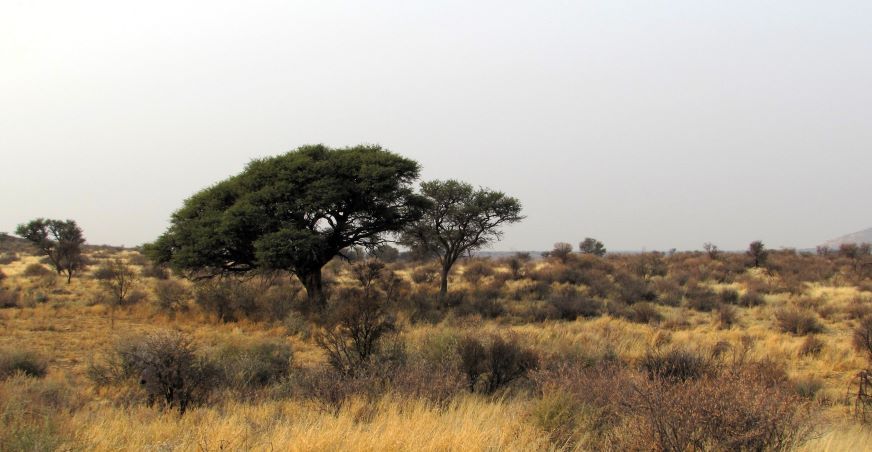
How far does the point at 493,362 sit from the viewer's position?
958 centimetres

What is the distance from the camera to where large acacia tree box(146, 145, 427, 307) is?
19.7 metres

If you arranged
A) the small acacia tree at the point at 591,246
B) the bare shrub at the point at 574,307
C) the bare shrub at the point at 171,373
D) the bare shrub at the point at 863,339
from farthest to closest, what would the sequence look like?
the small acacia tree at the point at 591,246 < the bare shrub at the point at 574,307 < the bare shrub at the point at 863,339 < the bare shrub at the point at 171,373

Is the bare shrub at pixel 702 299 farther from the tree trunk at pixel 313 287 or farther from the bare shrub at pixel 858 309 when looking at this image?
the tree trunk at pixel 313 287

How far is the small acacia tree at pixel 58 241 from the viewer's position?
30734 mm

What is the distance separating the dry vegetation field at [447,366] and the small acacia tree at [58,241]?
6.29ft

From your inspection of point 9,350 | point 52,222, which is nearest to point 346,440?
point 9,350

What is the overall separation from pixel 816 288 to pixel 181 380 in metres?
30.3

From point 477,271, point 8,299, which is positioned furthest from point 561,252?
point 8,299

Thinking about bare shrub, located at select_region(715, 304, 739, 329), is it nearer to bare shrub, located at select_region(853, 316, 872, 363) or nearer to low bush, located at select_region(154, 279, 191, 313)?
bare shrub, located at select_region(853, 316, 872, 363)

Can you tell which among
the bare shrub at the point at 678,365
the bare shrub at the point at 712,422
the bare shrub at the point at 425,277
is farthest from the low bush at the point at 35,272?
the bare shrub at the point at 712,422

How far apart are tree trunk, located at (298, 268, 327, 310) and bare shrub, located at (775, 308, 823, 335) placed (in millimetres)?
17708

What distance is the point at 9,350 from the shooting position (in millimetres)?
11273

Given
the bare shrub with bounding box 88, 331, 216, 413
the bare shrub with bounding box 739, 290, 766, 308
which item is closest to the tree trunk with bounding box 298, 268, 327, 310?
the bare shrub with bounding box 88, 331, 216, 413

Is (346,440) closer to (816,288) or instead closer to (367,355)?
(367,355)
